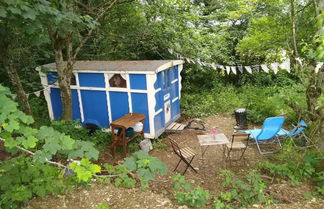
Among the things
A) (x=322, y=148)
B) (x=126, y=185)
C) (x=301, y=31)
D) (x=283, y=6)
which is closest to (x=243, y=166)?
(x=322, y=148)

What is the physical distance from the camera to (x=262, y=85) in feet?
39.2

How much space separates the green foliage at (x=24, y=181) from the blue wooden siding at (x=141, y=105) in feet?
11.7

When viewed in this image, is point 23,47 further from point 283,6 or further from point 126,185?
point 283,6

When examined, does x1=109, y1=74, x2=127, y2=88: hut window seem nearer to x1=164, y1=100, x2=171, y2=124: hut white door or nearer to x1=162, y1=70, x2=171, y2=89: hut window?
x1=162, y1=70, x2=171, y2=89: hut window

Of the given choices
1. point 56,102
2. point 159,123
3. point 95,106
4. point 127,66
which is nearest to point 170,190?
point 159,123

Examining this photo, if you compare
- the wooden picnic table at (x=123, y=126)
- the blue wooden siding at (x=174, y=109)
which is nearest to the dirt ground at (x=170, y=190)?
the wooden picnic table at (x=123, y=126)

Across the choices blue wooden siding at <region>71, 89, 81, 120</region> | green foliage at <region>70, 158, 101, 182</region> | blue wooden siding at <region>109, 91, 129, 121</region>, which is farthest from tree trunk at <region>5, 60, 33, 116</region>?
green foliage at <region>70, 158, 101, 182</region>

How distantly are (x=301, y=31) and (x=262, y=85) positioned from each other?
556 cm

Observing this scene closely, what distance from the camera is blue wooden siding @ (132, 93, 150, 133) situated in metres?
6.57

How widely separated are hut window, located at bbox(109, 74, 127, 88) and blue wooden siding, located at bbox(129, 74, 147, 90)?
25cm

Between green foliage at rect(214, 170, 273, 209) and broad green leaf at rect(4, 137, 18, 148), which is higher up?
broad green leaf at rect(4, 137, 18, 148)

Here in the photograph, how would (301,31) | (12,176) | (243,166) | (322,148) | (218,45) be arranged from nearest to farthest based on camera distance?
(12,176)
(322,148)
(243,166)
(301,31)
(218,45)

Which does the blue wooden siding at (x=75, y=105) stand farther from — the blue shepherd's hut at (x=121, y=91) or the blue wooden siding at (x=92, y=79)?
the blue wooden siding at (x=92, y=79)

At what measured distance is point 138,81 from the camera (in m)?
6.47
